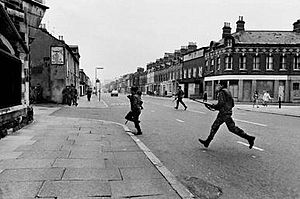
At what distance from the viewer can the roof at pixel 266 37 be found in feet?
146

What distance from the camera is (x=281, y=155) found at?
25.2 feet

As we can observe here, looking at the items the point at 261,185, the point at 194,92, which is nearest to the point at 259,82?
the point at 194,92

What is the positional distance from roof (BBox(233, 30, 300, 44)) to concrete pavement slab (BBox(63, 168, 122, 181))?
41886 millimetres

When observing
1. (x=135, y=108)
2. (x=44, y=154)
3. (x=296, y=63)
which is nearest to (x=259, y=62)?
(x=296, y=63)

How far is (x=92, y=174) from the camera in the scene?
5.52m

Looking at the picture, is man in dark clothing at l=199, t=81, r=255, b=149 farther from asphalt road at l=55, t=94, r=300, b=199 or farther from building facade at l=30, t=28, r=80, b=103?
building facade at l=30, t=28, r=80, b=103

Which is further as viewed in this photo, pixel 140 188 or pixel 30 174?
pixel 30 174

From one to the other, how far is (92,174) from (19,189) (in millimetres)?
1288

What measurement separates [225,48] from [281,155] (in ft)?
128

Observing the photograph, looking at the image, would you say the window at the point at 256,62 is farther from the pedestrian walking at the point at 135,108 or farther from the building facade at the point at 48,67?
the pedestrian walking at the point at 135,108

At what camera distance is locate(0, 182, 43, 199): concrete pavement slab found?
436 centimetres

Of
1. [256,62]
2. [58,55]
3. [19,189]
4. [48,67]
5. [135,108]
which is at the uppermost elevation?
[256,62]

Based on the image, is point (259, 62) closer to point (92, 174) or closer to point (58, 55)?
point (58, 55)

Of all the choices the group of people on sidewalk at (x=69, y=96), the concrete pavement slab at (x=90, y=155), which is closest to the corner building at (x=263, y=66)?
the group of people on sidewalk at (x=69, y=96)
